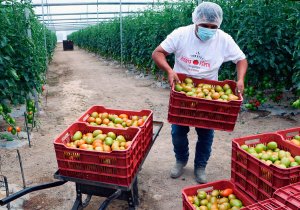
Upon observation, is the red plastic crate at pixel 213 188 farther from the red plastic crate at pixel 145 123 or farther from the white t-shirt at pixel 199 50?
the white t-shirt at pixel 199 50

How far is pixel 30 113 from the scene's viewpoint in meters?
5.71

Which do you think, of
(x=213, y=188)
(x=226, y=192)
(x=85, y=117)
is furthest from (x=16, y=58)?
(x=226, y=192)

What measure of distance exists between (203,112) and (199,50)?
2.25 ft

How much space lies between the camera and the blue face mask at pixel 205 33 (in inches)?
132

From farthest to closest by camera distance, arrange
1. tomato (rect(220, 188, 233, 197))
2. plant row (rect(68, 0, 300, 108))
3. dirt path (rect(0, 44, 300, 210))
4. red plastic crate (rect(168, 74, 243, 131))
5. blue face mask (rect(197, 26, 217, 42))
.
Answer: plant row (rect(68, 0, 300, 108)) → dirt path (rect(0, 44, 300, 210)) → blue face mask (rect(197, 26, 217, 42)) → red plastic crate (rect(168, 74, 243, 131)) → tomato (rect(220, 188, 233, 197))

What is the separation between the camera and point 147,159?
4684 millimetres

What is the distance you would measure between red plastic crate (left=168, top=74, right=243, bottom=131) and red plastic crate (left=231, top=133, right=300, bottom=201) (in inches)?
14.5

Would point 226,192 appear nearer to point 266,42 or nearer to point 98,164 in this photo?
point 98,164

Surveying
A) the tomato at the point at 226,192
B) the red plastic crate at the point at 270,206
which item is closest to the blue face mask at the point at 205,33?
the tomato at the point at 226,192

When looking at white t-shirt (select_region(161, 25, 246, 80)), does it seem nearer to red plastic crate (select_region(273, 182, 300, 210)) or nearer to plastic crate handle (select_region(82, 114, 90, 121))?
plastic crate handle (select_region(82, 114, 90, 121))

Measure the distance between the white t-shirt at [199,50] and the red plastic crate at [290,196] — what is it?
170 cm

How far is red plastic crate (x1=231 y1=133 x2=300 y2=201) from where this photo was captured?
2.38 meters

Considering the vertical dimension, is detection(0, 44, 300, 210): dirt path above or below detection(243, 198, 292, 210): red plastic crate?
below

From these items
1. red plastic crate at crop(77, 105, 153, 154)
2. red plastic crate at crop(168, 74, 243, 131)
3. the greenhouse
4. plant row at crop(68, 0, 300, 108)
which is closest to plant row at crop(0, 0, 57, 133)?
the greenhouse
